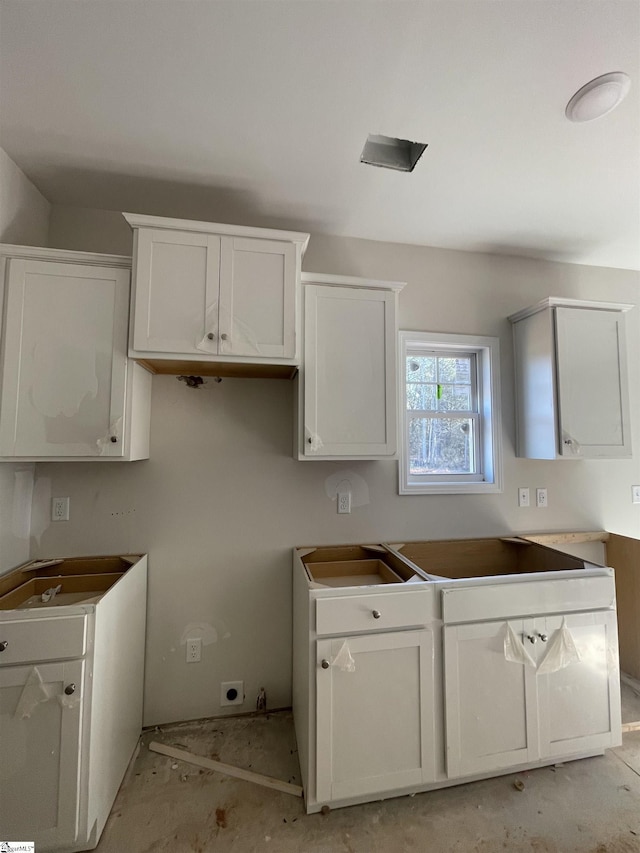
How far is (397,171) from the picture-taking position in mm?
1669

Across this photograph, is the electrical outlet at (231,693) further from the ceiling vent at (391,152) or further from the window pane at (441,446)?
the ceiling vent at (391,152)

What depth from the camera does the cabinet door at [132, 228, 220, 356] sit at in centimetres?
158

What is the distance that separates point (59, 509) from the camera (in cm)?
182

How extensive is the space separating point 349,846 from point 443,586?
1.00 m

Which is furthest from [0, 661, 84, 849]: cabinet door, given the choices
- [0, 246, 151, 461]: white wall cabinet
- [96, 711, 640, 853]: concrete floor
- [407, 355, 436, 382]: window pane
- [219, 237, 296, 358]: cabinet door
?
[407, 355, 436, 382]: window pane

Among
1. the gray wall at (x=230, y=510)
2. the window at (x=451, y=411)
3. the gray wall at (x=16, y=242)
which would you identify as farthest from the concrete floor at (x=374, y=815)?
the window at (x=451, y=411)

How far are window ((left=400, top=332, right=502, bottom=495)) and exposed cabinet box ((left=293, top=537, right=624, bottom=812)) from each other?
27.4 inches

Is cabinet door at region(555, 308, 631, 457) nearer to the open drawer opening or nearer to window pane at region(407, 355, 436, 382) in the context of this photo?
window pane at region(407, 355, 436, 382)

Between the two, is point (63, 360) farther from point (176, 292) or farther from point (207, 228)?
point (207, 228)

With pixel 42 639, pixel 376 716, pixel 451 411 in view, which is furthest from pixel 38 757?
pixel 451 411

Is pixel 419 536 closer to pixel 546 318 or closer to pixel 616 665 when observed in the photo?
pixel 616 665

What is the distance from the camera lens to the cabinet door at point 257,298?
1644 mm

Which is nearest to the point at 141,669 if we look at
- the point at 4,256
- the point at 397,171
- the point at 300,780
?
the point at 300,780

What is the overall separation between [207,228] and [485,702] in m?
2.45
